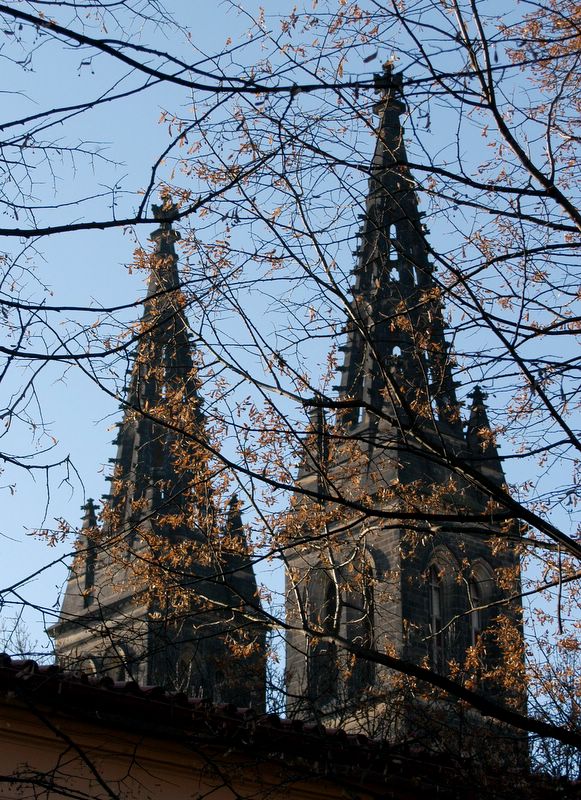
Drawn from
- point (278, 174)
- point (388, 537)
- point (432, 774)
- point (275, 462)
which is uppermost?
point (388, 537)

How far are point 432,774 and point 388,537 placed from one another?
89.7 ft

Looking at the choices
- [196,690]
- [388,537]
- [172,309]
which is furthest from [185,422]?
[388,537]

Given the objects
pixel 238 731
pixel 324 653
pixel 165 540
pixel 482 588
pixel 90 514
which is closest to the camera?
pixel 238 731

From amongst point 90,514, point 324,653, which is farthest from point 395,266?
point 90,514

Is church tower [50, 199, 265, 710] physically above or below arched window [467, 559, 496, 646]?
below

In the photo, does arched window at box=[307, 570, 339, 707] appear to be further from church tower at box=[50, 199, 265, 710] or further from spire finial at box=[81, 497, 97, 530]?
spire finial at box=[81, 497, 97, 530]

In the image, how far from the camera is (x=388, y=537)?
3525 centimetres

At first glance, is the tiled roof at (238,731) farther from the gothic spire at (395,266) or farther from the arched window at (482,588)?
the arched window at (482,588)

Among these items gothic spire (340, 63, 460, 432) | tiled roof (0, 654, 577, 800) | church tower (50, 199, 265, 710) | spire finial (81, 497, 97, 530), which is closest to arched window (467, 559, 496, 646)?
spire finial (81, 497, 97, 530)

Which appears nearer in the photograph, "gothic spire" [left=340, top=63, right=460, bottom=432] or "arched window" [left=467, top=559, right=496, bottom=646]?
"gothic spire" [left=340, top=63, right=460, bottom=432]

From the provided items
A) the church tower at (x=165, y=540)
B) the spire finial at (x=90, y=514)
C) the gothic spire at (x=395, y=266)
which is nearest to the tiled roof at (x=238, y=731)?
the church tower at (x=165, y=540)

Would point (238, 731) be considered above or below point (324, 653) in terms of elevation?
below

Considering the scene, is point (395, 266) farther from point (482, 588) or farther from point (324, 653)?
point (482, 588)

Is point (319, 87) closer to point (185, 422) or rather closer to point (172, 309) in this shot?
point (172, 309)
